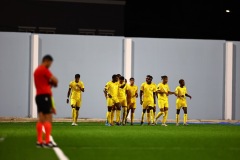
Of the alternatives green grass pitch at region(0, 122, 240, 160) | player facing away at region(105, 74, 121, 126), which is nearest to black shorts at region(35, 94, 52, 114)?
green grass pitch at region(0, 122, 240, 160)

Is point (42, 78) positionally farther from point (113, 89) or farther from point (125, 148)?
point (113, 89)

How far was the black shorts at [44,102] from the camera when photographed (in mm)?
14977

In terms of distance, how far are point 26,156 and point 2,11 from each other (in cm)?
2909

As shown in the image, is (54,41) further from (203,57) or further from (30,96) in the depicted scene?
(203,57)

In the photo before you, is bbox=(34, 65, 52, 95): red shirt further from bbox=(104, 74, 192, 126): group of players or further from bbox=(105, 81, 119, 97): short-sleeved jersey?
bbox=(105, 81, 119, 97): short-sleeved jersey

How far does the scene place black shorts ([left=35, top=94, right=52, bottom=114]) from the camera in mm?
14977

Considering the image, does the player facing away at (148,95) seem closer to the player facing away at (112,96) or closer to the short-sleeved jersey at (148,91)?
the short-sleeved jersey at (148,91)

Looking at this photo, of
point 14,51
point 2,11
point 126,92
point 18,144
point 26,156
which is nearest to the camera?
point 26,156

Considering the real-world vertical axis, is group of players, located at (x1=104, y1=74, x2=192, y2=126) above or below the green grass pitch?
above

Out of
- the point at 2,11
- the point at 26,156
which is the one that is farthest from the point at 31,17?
the point at 26,156

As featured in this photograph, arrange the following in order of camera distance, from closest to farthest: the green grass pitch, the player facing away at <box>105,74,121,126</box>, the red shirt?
the green grass pitch < the red shirt < the player facing away at <box>105,74,121,126</box>

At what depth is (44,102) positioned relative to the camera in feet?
49.1

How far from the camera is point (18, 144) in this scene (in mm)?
15930

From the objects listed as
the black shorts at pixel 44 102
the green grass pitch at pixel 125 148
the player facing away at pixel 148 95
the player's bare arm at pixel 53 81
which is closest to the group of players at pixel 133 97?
the player facing away at pixel 148 95
